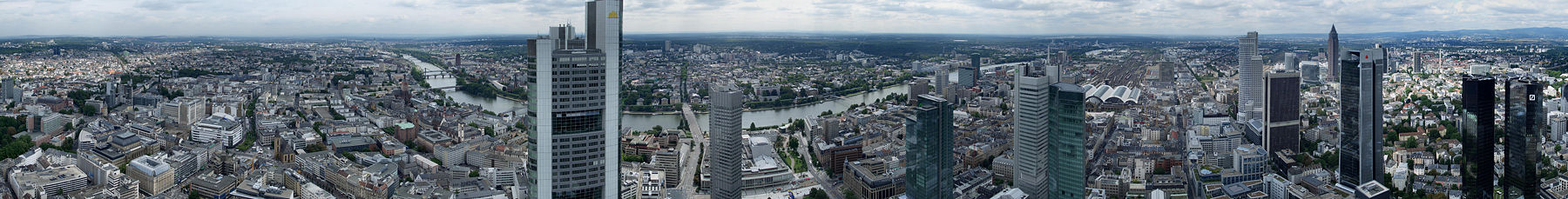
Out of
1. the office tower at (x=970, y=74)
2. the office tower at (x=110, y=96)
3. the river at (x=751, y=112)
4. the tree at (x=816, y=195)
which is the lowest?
the tree at (x=816, y=195)

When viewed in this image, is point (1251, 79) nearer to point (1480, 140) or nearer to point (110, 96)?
point (1480, 140)

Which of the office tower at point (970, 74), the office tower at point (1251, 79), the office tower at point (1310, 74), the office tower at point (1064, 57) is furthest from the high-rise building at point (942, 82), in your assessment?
the office tower at point (1310, 74)

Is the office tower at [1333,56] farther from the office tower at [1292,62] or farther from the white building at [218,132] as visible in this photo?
the white building at [218,132]

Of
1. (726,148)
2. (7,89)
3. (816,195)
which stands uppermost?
(7,89)

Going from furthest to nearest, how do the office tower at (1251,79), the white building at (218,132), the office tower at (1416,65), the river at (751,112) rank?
the office tower at (1416,65) → the river at (751,112) → the office tower at (1251,79) → the white building at (218,132)

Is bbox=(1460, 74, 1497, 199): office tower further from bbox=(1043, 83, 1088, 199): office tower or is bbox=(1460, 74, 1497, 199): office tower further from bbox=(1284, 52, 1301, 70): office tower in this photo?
bbox=(1284, 52, 1301, 70): office tower

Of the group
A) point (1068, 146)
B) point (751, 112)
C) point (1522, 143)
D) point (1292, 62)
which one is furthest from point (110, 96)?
point (1292, 62)
